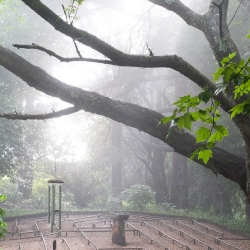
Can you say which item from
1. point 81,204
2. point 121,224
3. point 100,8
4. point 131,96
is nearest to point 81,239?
point 121,224

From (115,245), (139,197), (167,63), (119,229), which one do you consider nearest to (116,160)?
(139,197)

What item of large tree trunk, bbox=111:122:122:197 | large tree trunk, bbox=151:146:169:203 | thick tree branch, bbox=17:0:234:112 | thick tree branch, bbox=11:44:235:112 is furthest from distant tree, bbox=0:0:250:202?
large tree trunk, bbox=111:122:122:197

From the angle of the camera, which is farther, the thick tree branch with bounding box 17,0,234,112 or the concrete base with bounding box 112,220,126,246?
the concrete base with bounding box 112,220,126,246

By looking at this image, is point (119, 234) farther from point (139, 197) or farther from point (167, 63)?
point (139, 197)

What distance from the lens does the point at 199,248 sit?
9.72 metres

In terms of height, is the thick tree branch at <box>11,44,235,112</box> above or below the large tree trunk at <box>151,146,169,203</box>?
above

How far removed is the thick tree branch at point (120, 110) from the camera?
536 centimetres

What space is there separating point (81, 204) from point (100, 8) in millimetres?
14688

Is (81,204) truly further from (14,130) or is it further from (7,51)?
(7,51)

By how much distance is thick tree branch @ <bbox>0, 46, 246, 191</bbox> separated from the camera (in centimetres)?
536

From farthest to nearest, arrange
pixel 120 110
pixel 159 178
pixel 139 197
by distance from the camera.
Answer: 1. pixel 159 178
2. pixel 139 197
3. pixel 120 110

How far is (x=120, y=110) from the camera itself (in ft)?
18.8

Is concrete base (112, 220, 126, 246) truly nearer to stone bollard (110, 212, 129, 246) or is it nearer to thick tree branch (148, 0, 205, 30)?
stone bollard (110, 212, 129, 246)

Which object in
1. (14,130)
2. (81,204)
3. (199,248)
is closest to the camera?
(199,248)
